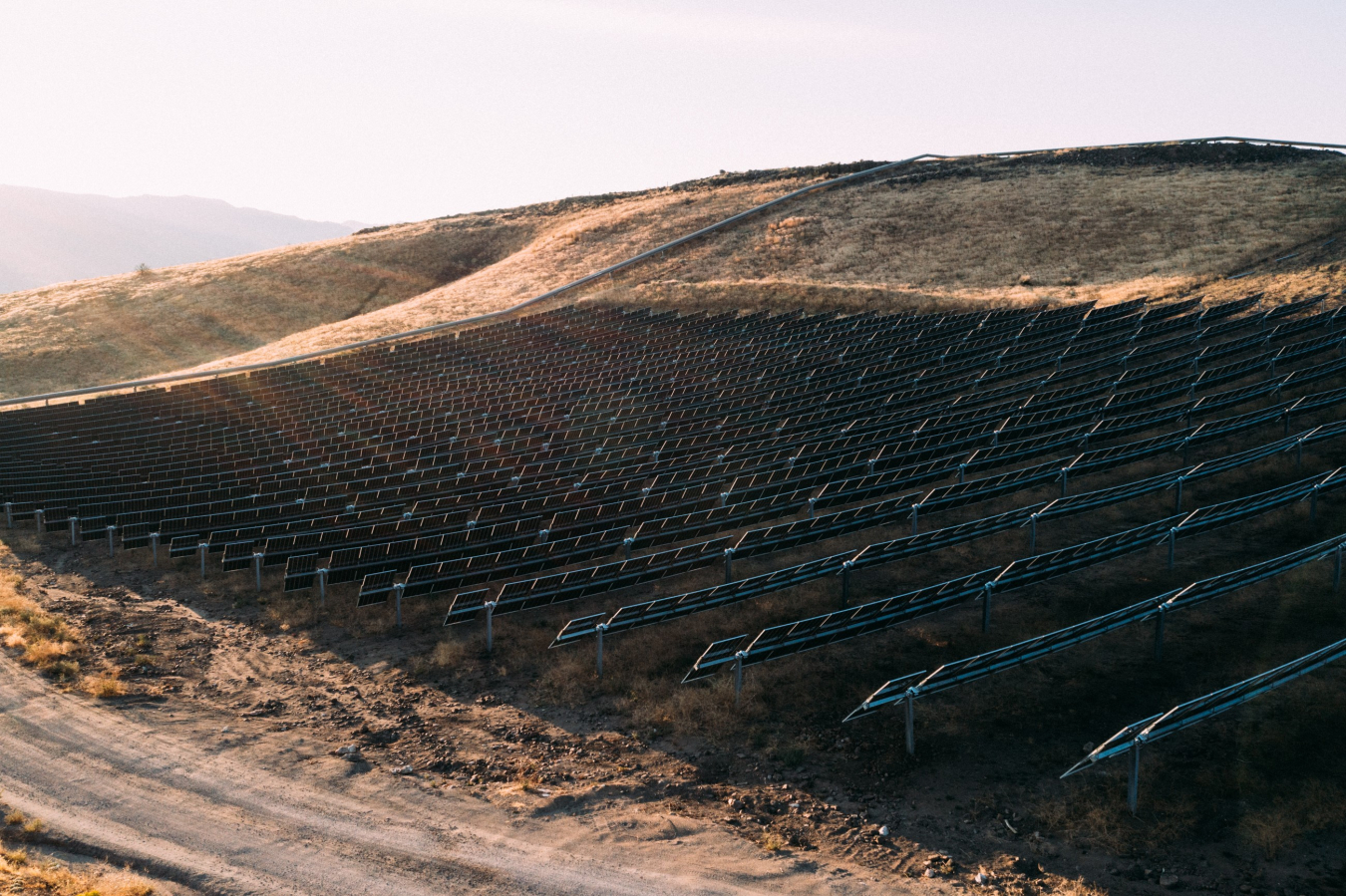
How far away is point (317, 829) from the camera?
1017 cm

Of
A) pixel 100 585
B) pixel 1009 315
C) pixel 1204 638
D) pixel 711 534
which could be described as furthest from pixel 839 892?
pixel 1009 315

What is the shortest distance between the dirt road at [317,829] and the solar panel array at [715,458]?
10.2ft

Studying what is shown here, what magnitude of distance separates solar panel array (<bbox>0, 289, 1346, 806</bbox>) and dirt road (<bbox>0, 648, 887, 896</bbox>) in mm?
3095

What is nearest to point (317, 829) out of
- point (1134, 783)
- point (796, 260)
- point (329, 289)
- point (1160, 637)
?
point (1134, 783)

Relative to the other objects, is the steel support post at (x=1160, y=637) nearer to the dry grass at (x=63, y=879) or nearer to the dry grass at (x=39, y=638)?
the dry grass at (x=63, y=879)

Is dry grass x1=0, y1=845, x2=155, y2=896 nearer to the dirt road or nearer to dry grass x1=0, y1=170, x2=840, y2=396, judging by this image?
the dirt road

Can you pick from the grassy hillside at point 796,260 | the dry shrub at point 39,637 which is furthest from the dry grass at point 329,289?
the dry shrub at point 39,637

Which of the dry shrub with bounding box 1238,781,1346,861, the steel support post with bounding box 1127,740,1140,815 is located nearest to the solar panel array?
the steel support post with bounding box 1127,740,1140,815

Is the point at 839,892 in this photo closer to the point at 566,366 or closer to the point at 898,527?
the point at 898,527

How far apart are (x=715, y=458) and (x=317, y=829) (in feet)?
46.7

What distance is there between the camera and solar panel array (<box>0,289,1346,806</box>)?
51.7ft

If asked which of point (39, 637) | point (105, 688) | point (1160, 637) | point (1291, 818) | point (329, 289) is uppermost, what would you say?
point (329, 289)

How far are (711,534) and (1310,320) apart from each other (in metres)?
22.2

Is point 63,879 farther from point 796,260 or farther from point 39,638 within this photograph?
point 796,260
